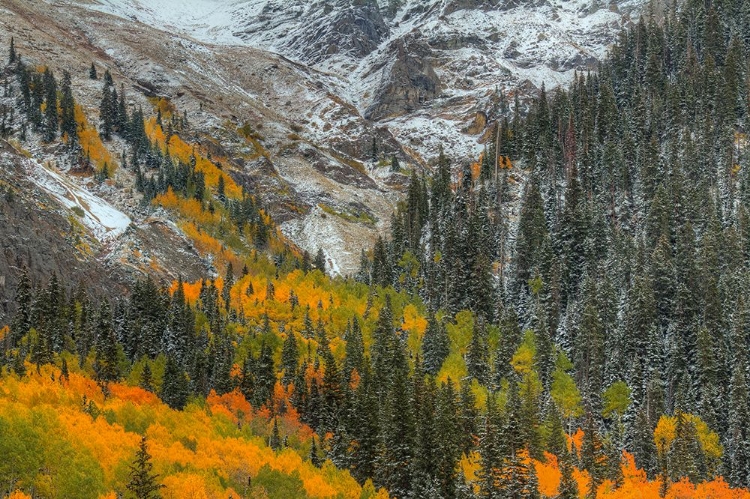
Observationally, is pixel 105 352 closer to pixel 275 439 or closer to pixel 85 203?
pixel 275 439

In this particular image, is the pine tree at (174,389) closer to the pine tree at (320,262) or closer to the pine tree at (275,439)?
the pine tree at (275,439)

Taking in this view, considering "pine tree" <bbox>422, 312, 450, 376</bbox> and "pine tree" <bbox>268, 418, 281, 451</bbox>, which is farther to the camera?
"pine tree" <bbox>422, 312, 450, 376</bbox>

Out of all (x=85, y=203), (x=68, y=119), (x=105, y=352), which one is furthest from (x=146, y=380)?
(x=68, y=119)

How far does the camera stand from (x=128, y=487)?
63.2 meters

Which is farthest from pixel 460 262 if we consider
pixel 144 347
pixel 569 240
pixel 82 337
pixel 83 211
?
pixel 83 211

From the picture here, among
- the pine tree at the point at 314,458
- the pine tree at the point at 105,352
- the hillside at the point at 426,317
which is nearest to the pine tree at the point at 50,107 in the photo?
the hillside at the point at 426,317

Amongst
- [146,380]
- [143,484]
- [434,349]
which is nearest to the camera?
[143,484]

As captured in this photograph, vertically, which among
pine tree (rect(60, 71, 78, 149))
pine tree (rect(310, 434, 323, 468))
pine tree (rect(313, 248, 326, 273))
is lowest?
pine tree (rect(310, 434, 323, 468))

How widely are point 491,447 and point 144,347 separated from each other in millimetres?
64541

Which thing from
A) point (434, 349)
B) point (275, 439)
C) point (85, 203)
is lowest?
point (275, 439)

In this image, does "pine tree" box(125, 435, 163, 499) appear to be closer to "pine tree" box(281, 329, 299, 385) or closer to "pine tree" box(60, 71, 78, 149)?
"pine tree" box(281, 329, 299, 385)

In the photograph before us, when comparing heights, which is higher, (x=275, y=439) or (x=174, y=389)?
(x=174, y=389)

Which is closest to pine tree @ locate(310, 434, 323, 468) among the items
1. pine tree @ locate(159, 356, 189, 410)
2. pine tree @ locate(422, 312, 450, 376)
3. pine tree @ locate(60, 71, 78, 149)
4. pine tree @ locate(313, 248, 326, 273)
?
pine tree @ locate(159, 356, 189, 410)

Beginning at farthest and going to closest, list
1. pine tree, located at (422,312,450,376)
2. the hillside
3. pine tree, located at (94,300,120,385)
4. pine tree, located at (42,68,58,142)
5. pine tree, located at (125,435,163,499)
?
pine tree, located at (42,68,58,142) → pine tree, located at (422,312,450,376) → pine tree, located at (94,300,120,385) → the hillside → pine tree, located at (125,435,163,499)
